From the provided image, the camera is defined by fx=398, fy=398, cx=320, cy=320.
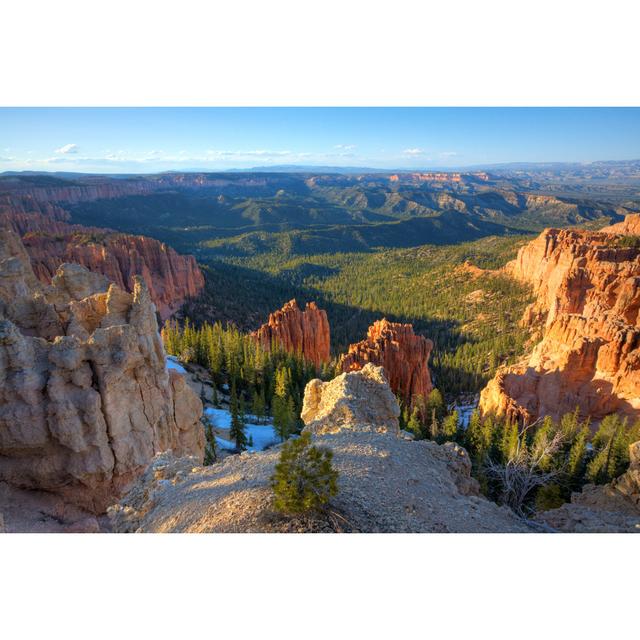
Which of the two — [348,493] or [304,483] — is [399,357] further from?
[304,483]

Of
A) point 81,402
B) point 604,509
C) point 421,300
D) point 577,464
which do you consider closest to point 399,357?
point 577,464

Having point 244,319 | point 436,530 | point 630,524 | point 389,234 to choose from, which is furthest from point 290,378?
point 389,234

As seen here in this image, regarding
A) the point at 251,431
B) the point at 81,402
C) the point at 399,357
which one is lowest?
the point at 251,431

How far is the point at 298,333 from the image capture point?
3912 centimetres

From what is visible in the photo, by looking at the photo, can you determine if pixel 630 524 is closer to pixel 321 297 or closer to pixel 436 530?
pixel 436 530

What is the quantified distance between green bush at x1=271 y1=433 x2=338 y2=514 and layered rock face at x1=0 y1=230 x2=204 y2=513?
26.5 ft

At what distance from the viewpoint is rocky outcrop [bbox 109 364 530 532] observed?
540 cm

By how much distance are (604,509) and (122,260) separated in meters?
52.5

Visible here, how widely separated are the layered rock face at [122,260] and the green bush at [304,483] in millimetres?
Answer: 43037

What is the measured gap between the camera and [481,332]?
48.4m

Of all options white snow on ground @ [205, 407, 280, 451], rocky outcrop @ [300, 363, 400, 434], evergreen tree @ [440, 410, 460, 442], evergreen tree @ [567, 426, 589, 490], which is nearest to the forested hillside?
evergreen tree @ [440, 410, 460, 442]

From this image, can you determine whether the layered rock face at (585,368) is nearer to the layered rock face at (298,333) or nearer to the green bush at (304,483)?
the layered rock face at (298,333)

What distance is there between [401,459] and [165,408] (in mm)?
8500

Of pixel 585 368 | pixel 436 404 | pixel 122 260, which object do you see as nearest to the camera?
pixel 585 368
